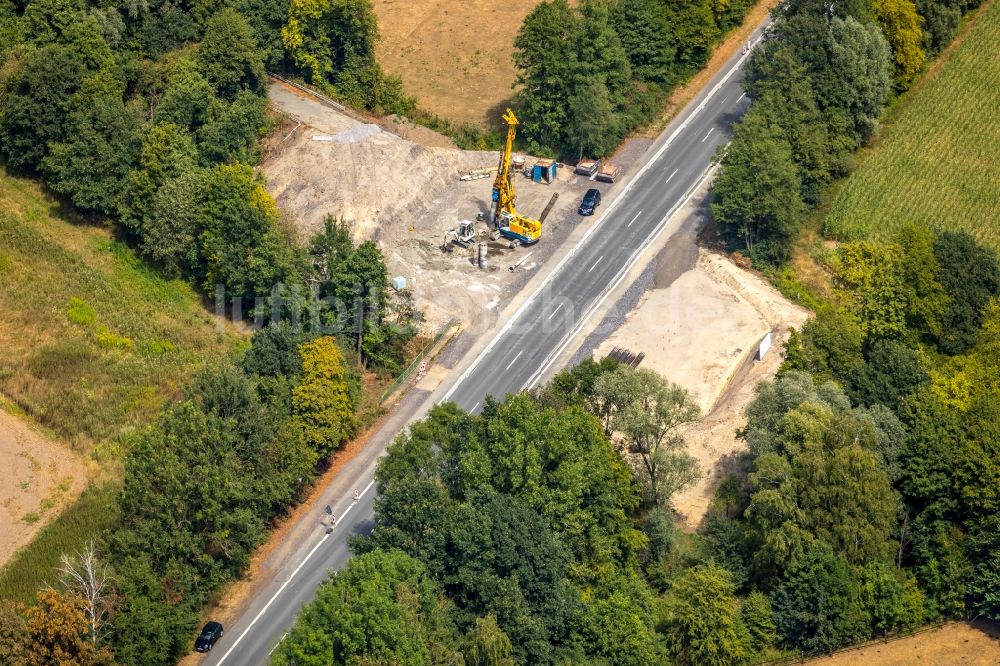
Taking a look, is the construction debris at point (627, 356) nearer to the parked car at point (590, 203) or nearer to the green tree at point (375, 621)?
the parked car at point (590, 203)

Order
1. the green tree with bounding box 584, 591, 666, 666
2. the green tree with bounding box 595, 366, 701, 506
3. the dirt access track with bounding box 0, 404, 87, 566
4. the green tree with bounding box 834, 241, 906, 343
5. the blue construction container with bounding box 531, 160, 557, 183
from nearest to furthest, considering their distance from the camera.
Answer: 1. the green tree with bounding box 584, 591, 666, 666
2. the green tree with bounding box 595, 366, 701, 506
3. the dirt access track with bounding box 0, 404, 87, 566
4. the green tree with bounding box 834, 241, 906, 343
5. the blue construction container with bounding box 531, 160, 557, 183

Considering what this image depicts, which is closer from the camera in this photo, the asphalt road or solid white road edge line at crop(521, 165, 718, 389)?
the asphalt road

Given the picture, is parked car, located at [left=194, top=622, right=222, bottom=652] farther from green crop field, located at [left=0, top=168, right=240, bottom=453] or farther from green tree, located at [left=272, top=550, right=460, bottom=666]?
green crop field, located at [left=0, top=168, right=240, bottom=453]

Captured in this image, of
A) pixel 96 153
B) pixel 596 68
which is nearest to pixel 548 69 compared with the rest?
pixel 596 68

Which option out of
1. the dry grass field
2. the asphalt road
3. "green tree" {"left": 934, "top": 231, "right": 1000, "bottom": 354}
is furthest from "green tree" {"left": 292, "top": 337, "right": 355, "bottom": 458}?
"green tree" {"left": 934, "top": 231, "right": 1000, "bottom": 354}

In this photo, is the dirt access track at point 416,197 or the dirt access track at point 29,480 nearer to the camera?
the dirt access track at point 29,480

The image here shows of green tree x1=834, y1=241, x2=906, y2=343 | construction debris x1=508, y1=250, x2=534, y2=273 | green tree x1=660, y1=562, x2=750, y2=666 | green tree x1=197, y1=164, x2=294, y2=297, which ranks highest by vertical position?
green tree x1=197, y1=164, x2=294, y2=297

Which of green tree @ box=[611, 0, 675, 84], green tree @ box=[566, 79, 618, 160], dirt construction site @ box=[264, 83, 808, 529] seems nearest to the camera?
dirt construction site @ box=[264, 83, 808, 529]

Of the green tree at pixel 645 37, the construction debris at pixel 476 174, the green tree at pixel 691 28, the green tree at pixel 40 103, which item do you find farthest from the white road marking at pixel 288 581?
the green tree at pixel 691 28

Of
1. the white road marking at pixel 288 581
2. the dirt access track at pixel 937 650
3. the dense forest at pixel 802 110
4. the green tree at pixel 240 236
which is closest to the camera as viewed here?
the dirt access track at pixel 937 650
